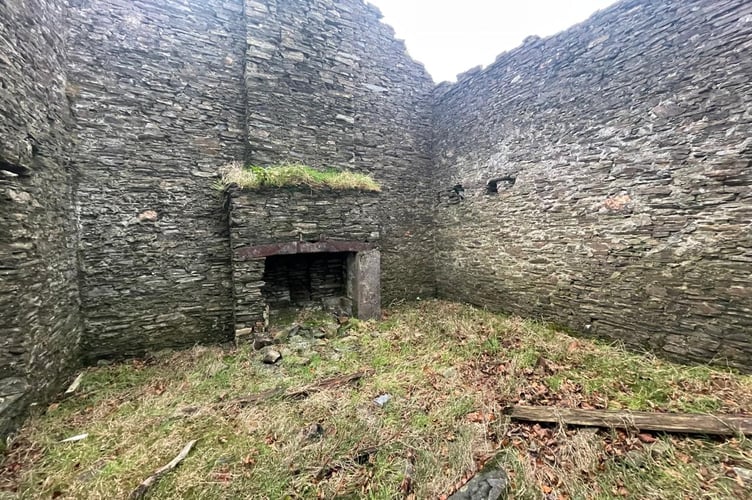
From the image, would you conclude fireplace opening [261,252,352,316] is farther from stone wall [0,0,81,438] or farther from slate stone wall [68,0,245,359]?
stone wall [0,0,81,438]

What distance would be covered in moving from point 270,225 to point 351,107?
3.60 meters

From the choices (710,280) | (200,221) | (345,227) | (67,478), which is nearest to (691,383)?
(710,280)

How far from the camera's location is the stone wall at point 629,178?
365cm

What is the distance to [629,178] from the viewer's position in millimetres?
4406

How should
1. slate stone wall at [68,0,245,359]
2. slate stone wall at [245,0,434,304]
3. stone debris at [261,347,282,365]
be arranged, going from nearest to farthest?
stone debris at [261,347,282,365]
slate stone wall at [68,0,245,359]
slate stone wall at [245,0,434,304]

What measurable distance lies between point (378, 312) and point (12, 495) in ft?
15.4

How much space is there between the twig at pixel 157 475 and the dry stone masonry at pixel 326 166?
1749mm

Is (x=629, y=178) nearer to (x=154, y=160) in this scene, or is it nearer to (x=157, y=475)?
(x=157, y=475)

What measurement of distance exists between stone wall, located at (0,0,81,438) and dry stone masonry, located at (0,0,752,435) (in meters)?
0.03

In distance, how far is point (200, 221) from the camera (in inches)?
213

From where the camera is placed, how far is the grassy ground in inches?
92.8

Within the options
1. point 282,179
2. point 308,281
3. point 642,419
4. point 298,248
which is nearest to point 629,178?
point 642,419

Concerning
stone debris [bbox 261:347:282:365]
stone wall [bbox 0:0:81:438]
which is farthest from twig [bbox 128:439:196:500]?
stone wall [bbox 0:0:81:438]

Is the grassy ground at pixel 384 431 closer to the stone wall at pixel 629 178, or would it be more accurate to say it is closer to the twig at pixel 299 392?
the twig at pixel 299 392
